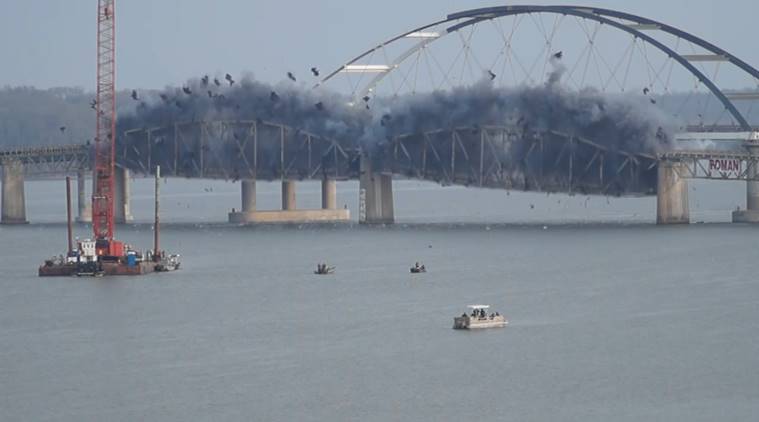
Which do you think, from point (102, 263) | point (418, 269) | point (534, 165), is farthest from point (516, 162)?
point (102, 263)

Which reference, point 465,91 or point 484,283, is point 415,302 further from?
point 465,91

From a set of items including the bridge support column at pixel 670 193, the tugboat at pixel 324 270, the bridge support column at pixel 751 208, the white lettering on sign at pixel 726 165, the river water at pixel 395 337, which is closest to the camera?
the river water at pixel 395 337

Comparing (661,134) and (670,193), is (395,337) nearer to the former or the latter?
(670,193)

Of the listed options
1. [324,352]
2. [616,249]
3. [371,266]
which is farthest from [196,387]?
[616,249]

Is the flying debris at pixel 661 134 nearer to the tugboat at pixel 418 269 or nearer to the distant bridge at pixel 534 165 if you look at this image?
the distant bridge at pixel 534 165

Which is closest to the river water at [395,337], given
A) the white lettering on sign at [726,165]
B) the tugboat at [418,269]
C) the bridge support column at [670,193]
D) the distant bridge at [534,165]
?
the tugboat at [418,269]

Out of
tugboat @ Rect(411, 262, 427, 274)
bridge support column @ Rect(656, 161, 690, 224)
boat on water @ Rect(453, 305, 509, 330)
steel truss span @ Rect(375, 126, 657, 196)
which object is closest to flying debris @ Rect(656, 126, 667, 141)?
steel truss span @ Rect(375, 126, 657, 196)

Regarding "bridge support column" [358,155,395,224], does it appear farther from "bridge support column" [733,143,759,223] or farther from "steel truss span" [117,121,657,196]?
"bridge support column" [733,143,759,223]
